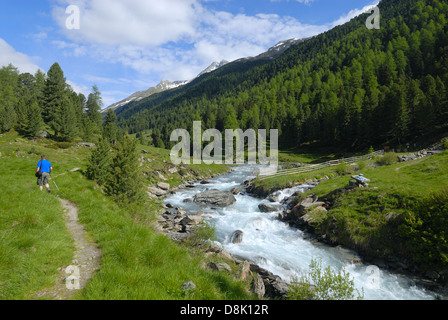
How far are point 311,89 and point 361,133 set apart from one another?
84151mm

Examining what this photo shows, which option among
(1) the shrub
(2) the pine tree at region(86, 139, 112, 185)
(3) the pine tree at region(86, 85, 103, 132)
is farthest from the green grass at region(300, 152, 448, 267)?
(3) the pine tree at region(86, 85, 103, 132)

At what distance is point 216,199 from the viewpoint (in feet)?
87.9

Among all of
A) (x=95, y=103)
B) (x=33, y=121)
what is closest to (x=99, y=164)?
(x=33, y=121)

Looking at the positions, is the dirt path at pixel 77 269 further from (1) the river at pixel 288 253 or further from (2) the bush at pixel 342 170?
(2) the bush at pixel 342 170

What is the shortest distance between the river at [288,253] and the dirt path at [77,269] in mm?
9406

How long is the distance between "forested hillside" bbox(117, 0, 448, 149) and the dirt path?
209 feet

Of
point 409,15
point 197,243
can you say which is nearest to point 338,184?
point 197,243

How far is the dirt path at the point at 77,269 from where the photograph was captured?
4.60 metres

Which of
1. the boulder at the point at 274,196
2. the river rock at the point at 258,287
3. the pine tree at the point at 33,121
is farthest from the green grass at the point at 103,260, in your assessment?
the pine tree at the point at 33,121

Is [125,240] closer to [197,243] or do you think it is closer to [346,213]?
[197,243]

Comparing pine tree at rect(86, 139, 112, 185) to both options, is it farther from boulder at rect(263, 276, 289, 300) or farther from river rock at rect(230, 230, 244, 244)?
boulder at rect(263, 276, 289, 300)

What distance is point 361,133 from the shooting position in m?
59.1

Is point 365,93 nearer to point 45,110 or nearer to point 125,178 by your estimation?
point 125,178

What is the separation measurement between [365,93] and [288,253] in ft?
305
